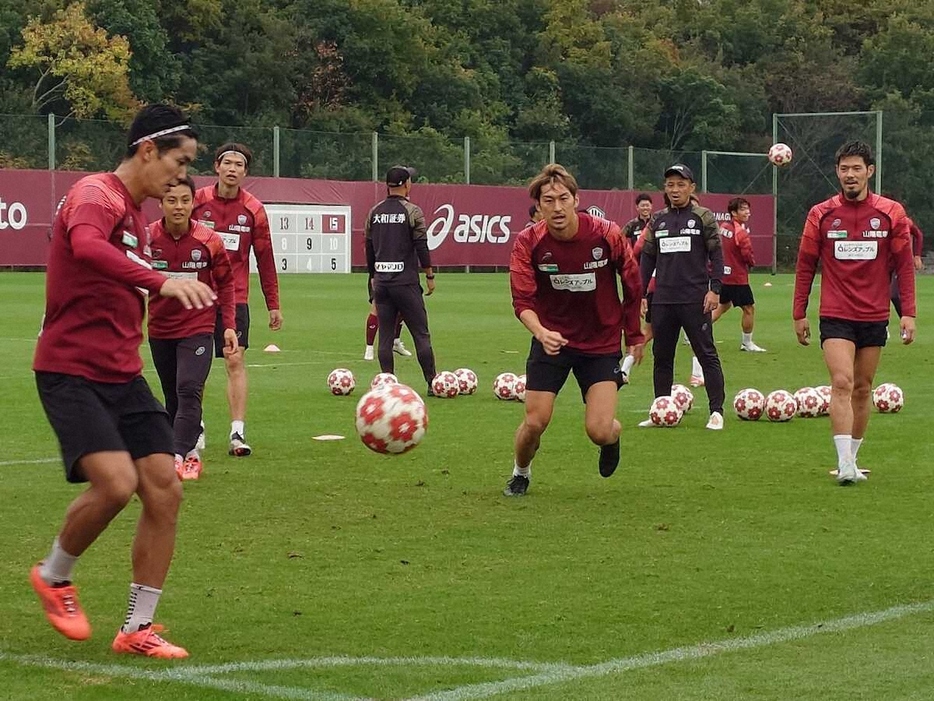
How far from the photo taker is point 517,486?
10297mm

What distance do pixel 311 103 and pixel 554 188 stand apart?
196 feet

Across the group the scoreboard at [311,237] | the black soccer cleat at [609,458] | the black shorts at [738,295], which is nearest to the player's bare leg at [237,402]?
the black soccer cleat at [609,458]

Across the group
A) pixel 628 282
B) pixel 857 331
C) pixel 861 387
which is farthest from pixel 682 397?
pixel 628 282

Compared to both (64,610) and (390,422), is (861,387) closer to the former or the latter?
(390,422)

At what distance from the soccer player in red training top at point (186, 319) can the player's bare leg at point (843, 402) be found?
12.6ft

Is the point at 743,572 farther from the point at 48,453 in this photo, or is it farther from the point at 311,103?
the point at 311,103

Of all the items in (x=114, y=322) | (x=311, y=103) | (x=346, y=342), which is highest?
(x=311, y=103)

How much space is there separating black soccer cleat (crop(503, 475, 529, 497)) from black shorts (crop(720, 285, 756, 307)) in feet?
40.5

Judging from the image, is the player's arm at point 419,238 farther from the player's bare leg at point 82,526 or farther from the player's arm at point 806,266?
the player's bare leg at point 82,526

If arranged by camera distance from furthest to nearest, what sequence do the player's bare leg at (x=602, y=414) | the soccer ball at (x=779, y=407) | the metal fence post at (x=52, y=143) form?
1. the metal fence post at (x=52, y=143)
2. the soccer ball at (x=779, y=407)
3. the player's bare leg at (x=602, y=414)

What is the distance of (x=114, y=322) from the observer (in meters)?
6.26

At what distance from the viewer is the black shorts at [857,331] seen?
35.2ft

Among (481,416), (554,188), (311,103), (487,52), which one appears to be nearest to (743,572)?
(554,188)

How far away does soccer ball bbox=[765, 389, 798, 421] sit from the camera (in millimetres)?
14203
